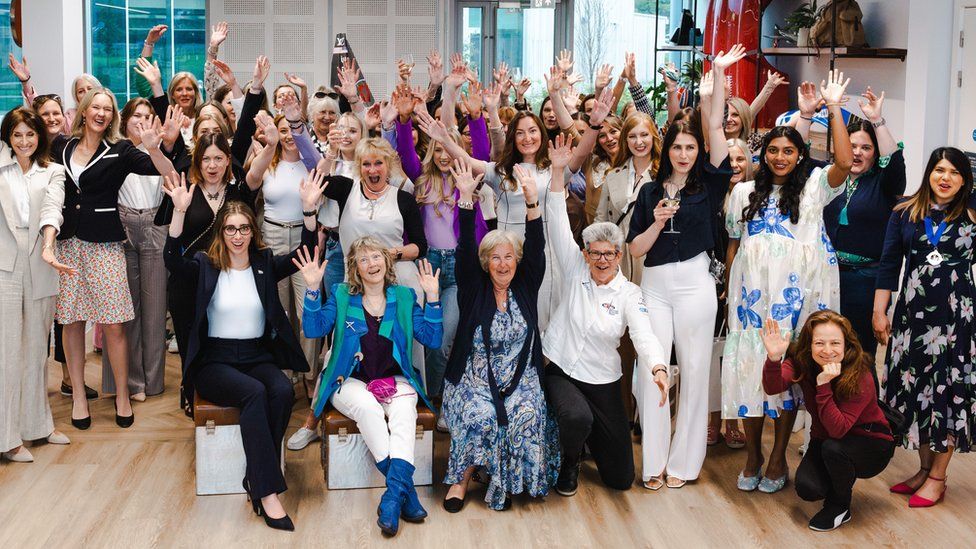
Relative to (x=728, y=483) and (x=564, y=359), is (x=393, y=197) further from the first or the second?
(x=728, y=483)

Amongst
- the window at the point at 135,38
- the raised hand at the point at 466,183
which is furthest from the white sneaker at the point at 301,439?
the window at the point at 135,38

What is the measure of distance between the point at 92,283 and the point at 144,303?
0.44 metres

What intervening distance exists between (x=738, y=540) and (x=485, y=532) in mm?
926

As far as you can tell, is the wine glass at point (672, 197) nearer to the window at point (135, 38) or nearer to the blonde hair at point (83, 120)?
the blonde hair at point (83, 120)

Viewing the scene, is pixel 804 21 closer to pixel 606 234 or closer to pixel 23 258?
pixel 606 234

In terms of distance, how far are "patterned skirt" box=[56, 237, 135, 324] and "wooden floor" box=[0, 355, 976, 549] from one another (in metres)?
0.62

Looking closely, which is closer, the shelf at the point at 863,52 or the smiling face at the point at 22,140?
the smiling face at the point at 22,140

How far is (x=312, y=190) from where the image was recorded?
4.73 metres

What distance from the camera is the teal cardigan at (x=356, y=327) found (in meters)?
4.46

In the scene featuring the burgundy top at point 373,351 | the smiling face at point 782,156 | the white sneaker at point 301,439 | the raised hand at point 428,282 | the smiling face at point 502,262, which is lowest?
the white sneaker at point 301,439

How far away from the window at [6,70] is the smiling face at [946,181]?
626 centimetres

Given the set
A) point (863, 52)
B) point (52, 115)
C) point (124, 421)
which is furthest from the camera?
point (863, 52)

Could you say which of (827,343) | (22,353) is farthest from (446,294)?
(22,353)

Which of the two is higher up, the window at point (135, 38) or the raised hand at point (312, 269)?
the window at point (135, 38)
